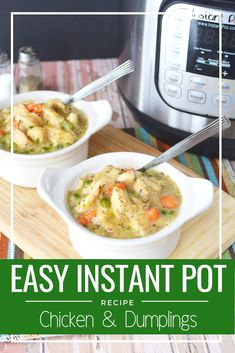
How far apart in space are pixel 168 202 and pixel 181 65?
251 mm

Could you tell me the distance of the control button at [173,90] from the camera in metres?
1.04

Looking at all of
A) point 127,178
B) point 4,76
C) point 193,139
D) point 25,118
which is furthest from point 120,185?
point 4,76

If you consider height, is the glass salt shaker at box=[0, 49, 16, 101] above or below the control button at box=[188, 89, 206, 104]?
below

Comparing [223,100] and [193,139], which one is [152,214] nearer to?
[193,139]

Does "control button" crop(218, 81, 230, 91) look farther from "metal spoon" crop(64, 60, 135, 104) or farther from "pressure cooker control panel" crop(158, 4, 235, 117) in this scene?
"metal spoon" crop(64, 60, 135, 104)

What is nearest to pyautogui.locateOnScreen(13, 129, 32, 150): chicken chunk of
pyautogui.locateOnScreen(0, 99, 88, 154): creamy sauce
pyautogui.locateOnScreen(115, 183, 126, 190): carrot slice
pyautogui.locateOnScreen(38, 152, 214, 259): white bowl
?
pyautogui.locateOnScreen(0, 99, 88, 154): creamy sauce

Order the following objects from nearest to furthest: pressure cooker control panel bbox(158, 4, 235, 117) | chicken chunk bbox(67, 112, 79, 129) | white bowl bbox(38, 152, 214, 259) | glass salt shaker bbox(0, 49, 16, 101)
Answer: white bowl bbox(38, 152, 214, 259)
pressure cooker control panel bbox(158, 4, 235, 117)
chicken chunk bbox(67, 112, 79, 129)
glass salt shaker bbox(0, 49, 16, 101)

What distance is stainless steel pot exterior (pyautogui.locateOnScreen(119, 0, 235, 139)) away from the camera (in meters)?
1.04

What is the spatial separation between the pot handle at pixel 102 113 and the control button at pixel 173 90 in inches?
4.4

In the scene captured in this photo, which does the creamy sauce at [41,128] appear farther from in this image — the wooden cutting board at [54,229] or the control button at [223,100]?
the control button at [223,100]

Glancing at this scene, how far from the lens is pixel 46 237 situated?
958 millimetres

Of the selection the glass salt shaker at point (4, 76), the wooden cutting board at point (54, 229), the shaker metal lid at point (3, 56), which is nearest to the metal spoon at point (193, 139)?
the wooden cutting board at point (54, 229)

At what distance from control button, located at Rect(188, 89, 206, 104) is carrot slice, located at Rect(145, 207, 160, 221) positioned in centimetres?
25

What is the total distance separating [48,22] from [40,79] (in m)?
0.17
